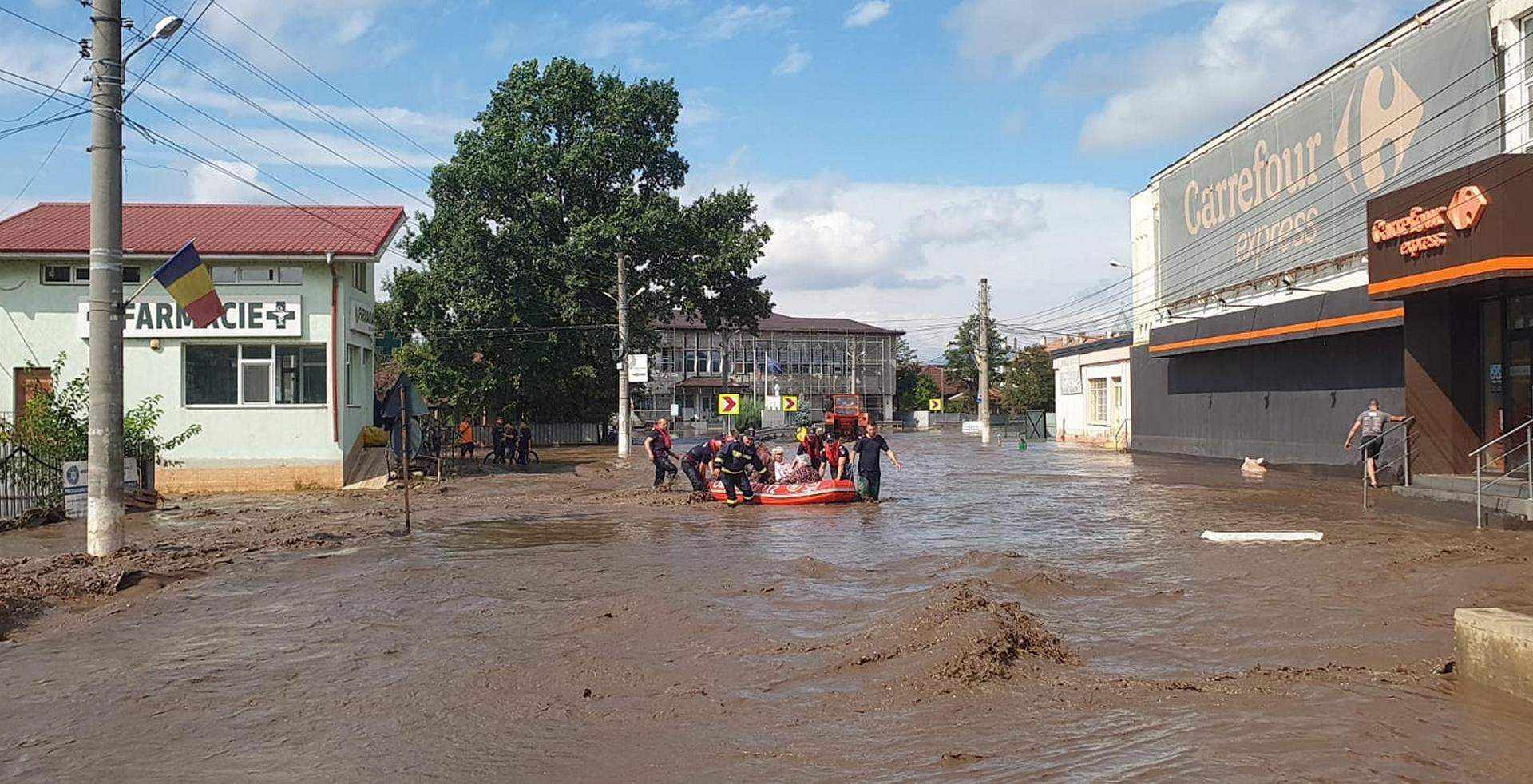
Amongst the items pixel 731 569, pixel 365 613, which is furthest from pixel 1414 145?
pixel 365 613

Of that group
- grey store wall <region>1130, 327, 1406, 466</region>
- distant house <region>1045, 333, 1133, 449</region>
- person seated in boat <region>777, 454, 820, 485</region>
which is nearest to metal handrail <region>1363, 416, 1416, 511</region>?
grey store wall <region>1130, 327, 1406, 466</region>

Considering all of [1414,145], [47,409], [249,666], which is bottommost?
[249,666]

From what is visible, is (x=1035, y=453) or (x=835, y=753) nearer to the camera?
(x=835, y=753)

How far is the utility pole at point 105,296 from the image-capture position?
13.4 m

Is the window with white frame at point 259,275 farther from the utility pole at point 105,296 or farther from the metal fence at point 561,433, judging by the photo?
the metal fence at point 561,433

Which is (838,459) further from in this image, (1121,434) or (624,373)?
(1121,434)

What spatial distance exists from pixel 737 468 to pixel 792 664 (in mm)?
12263

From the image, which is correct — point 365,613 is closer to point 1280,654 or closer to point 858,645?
point 858,645

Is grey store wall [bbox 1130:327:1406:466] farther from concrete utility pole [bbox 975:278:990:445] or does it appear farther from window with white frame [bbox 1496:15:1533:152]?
concrete utility pole [bbox 975:278:990:445]

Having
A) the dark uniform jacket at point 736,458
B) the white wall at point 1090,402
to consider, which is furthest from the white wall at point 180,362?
the white wall at point 1090,402

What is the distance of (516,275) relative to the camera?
147 feet

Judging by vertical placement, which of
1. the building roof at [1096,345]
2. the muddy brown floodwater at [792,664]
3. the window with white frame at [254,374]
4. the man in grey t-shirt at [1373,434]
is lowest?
the muddy brown floodwater at [792,664]

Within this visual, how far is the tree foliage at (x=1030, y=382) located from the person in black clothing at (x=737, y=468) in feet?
163

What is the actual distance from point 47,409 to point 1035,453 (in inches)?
1206
